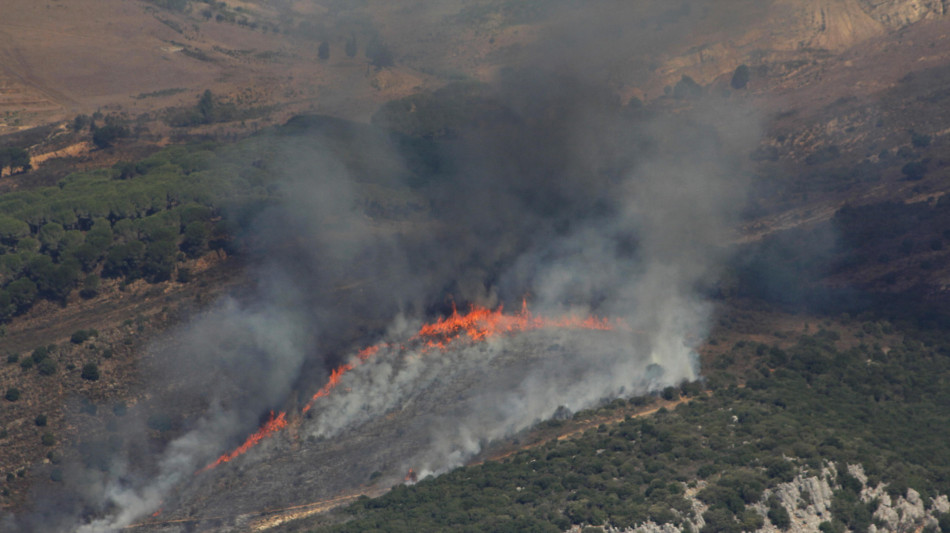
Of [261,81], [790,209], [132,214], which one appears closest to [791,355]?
[790,209]

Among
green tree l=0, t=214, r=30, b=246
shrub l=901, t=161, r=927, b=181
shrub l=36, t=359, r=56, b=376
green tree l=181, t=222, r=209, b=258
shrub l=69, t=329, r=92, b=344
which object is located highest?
shrub l=901, t=161, r=927, b=181

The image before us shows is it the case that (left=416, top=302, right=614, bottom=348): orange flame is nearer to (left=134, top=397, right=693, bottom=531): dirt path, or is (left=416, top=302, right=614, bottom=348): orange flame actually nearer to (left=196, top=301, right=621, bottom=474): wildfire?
(left=196, top=301, right=621, bottom=474): wildfire

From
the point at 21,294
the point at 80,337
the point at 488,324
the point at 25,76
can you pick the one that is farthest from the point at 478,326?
the point at 25,76

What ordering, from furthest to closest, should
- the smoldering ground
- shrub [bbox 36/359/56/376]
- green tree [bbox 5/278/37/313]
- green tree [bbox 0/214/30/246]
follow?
green tree [bbox 0/214/30/246] < green tree [bbox 5/278/37/313] < shrub [bbox 36/359/56/376] < the smoldering ground

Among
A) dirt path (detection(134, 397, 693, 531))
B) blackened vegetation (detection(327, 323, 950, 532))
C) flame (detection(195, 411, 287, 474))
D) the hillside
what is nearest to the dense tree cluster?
the hillside

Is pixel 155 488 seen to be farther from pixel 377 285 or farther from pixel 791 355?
pixel 791 355

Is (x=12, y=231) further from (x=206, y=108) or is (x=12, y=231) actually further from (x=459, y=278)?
(x=206, y=108)
